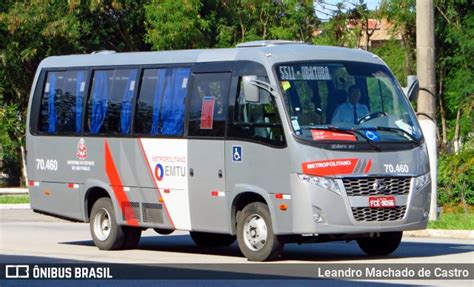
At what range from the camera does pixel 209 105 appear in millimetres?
18688

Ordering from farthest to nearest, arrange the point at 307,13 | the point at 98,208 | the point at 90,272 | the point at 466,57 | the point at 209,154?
the point at 307,13 → the point at 466,57 → the point at 98,208 → the point at 209,154 → the point at 90,272

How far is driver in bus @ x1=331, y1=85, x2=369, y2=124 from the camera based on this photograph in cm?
1756

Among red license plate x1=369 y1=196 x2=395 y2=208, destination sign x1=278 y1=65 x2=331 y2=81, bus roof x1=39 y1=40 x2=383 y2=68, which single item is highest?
bus roof x1=39 y1=40 x2=383 y2=68

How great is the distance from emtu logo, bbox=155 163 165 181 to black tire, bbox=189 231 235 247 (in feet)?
5.64

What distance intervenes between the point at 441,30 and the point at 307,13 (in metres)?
6.19

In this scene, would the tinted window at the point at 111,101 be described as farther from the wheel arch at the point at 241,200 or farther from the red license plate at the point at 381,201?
the red license plate at the point at 381,201

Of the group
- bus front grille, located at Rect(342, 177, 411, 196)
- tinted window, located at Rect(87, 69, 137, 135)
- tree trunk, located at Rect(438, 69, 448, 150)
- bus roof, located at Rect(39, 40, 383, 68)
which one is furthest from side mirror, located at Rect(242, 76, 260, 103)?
tree trunk, located at Rect(438, 69, 448, 150)

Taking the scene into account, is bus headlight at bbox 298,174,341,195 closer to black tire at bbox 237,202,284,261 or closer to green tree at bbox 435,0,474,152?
black tire at bbox 237,202,284,261

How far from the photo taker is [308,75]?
706 inches

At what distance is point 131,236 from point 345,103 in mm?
4662

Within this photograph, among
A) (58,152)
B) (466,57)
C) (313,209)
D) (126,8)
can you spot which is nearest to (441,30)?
(466,57)

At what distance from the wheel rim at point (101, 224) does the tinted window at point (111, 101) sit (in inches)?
49.8

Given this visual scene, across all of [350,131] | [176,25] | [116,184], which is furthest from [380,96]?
[176,25]

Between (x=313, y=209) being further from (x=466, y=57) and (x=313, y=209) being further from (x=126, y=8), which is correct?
(x=126, y=8)
